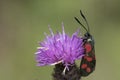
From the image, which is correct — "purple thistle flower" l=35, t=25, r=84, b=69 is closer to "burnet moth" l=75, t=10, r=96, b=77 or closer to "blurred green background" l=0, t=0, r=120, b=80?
"burnet moth" l=75, t=10, r=96, b=77

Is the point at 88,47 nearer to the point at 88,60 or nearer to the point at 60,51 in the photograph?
the point at 88,60

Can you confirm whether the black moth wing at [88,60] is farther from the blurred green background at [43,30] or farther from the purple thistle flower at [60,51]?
the blurred green background at [43,30]

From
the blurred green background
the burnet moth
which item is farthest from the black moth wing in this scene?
the blurred green background

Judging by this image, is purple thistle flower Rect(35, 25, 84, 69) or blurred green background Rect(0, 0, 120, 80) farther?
blurred green background Rect(0, 0, 120, 80)

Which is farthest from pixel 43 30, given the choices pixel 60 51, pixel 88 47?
pixel 88 47

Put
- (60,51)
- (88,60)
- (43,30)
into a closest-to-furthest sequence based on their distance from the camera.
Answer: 1. (88,60)
2. (60,51)
3. (43,30)
